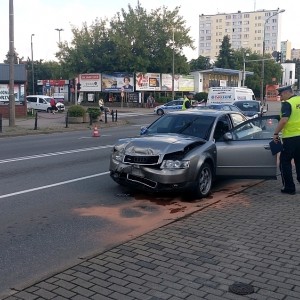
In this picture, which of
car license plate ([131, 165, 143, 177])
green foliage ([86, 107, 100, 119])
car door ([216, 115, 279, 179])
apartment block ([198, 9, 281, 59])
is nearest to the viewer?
car license plate ([131, 165, 143, 177])

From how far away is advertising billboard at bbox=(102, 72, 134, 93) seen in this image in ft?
202

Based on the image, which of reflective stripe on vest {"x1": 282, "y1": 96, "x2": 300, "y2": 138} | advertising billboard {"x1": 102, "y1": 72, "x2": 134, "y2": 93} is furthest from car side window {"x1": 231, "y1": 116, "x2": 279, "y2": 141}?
advertising billboard {"x1": 102, "y1": 72, "x2": 134, "y2": 93}

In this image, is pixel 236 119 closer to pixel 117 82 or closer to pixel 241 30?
pixel 117 82

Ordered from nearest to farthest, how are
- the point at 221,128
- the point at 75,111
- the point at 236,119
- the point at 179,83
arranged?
1. the point at 221,128
2. the point at 236,119
3. the point at 75,111
4. the point at 179,83

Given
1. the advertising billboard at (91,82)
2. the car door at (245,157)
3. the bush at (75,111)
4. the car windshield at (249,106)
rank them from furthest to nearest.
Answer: the advertising billboard at (91,82) < the bush at (75,111) < the car windshield at (249,106) < the car door at (245,157)

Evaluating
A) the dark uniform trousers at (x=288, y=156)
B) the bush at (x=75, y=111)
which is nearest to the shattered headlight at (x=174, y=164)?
the dark uniform trousers at (x=288, y=156)

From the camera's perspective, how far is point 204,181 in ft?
26.8

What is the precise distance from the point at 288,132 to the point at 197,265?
4057 millimetres

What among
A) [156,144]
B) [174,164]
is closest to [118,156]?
[156,144]

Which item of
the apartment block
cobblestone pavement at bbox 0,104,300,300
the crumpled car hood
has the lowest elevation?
cobblestone pavement at bbox 0,104,300,300

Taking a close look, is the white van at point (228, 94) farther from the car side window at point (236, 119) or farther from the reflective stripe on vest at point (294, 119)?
the reflective stripe on vest at point (294, 119)

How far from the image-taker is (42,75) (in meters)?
93.8

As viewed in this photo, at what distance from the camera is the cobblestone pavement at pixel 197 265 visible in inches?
160

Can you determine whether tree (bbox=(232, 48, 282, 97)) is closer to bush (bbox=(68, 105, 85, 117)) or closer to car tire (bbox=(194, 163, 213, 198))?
bush (bbox=(68, 105, 85, 117))
